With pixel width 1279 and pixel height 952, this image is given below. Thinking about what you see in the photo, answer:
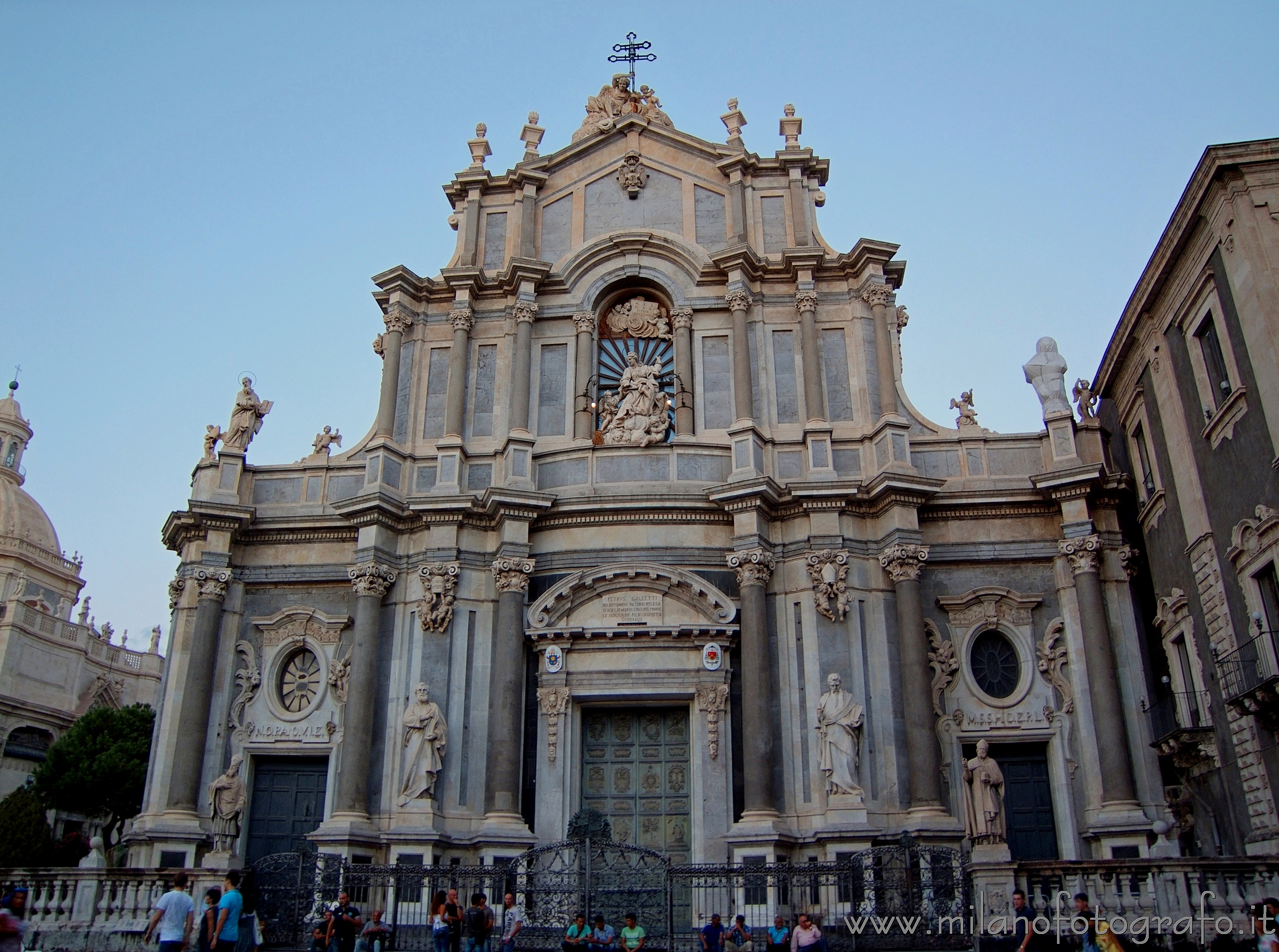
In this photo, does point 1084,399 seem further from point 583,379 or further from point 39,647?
point 39,647

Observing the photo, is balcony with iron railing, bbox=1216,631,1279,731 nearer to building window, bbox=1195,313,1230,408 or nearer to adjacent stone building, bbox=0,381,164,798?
building window, bbox=1195,313,1230,408

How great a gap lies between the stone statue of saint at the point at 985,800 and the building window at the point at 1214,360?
670 cm

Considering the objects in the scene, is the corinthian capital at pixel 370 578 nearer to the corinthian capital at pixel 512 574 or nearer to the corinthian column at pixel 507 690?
the corinthian column at pixel 507 690

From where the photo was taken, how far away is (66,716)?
139 ft

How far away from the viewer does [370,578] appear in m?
20.2

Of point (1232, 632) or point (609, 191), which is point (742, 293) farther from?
point (1232, 632)

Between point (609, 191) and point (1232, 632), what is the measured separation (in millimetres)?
14739

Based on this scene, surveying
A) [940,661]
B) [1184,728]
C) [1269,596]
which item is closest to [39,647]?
[940,661]

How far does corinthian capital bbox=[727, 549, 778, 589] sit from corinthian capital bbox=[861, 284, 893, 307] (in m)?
5.86

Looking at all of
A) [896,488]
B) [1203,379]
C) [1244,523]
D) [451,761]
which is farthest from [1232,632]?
[451,761]

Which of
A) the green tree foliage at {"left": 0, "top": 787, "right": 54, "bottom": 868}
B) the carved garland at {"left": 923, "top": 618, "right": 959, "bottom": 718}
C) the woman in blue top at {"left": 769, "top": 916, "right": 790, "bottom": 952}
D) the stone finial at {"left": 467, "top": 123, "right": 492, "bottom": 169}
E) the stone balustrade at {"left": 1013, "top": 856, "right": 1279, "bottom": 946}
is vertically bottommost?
the woman in blue top at {"left": 769, "top": 916, "right": 790, "bottom": 952}

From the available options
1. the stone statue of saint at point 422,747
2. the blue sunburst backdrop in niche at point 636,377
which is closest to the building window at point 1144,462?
the blue sunburst backdrop in niche at point 636,377

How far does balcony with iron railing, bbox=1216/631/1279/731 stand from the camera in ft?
50.2

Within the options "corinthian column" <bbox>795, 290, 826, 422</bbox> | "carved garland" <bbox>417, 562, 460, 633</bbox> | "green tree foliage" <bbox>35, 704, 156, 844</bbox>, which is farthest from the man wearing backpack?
"green tree foliage" <bbox>35, 704, 156, 844</bbox>
